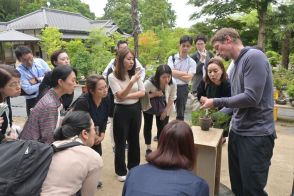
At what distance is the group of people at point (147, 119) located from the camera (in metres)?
1.53

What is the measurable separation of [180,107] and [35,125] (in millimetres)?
2534

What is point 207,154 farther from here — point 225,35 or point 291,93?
point 291,93

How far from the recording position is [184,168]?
1.50m

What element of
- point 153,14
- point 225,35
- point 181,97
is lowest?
point 181,97

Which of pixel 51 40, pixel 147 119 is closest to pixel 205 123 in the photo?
pixel 147 119

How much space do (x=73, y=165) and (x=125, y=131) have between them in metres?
1.47

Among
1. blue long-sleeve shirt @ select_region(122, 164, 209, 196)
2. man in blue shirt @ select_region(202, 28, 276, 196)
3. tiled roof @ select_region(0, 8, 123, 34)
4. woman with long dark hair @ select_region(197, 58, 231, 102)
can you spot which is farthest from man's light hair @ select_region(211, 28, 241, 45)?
tiled roof @ select_region(0, 8, 123, 34)

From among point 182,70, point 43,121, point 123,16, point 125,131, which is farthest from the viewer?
point 123,16

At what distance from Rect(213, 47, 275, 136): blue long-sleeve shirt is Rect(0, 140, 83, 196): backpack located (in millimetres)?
1302

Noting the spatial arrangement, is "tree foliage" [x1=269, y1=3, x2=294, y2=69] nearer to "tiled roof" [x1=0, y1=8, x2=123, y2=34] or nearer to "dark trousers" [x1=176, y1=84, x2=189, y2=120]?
"dark trousers" [x1=176, y1=84, x2=189, y2=120]

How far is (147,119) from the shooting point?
372cm

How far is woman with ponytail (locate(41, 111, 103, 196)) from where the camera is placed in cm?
157

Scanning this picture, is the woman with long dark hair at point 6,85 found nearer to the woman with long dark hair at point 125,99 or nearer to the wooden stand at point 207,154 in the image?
the woman with long dark hair at point 125,99

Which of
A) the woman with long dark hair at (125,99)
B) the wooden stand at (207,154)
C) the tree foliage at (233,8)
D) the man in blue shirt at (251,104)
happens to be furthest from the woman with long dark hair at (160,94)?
the tree foliage at (233,8)
